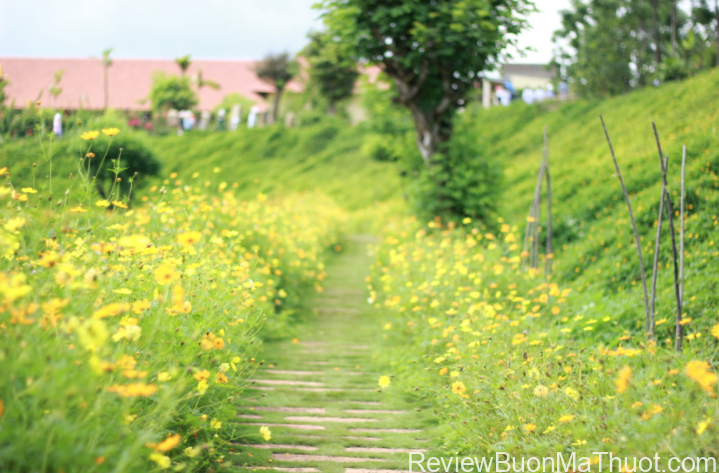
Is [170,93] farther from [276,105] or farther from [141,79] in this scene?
[276,105]

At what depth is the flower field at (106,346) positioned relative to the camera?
140cm

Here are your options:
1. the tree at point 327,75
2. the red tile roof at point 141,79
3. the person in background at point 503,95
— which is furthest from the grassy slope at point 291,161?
the person in background at point 503,95

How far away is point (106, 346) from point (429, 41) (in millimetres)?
6254

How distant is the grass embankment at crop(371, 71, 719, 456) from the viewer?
6.73 ft

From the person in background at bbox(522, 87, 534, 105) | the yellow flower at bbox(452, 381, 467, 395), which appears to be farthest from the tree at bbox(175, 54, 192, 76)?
the yellow flower at bbox(452, 381, 467, 395)

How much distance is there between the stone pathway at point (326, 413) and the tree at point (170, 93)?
23.7 meters

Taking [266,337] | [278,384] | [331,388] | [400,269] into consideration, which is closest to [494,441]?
[331,388]

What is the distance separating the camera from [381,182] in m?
21.3

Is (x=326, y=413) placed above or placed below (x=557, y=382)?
below

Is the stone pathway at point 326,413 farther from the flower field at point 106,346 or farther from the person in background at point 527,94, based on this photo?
the person in background at point 527,94

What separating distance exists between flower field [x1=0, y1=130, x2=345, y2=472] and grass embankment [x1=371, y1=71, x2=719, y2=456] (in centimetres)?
116

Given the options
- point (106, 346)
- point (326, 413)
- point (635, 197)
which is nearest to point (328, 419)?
point (326, 413)

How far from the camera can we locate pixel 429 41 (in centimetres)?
691

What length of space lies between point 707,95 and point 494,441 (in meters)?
11.0
